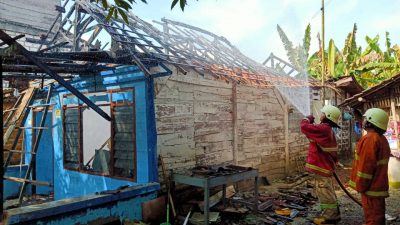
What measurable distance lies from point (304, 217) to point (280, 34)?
35.5 ft

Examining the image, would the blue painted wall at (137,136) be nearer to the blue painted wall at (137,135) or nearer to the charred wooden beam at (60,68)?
the blue painted wall at (137,135)

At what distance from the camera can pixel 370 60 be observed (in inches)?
712

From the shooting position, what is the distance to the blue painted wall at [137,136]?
6500 mm

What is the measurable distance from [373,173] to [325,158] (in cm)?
145

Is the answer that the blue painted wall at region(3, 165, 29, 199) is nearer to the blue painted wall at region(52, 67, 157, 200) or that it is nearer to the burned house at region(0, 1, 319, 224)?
the burned house at region(0, 1, 319, 224)

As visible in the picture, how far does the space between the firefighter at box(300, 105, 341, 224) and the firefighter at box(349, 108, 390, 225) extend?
117 cm

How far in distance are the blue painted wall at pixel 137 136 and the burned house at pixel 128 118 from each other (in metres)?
0.02

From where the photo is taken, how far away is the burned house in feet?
19.5

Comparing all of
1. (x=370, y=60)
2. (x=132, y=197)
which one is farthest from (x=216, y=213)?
(x=370, y=60)

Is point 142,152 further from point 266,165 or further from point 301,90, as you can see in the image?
point 301,90

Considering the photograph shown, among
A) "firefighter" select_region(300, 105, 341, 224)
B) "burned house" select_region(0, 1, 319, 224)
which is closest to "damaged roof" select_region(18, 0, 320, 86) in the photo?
"burned house" select_region(0, 1, 319, 224)

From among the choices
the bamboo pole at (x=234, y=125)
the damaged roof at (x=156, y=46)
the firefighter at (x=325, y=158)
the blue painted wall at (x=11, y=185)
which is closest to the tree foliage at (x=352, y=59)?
the damaged roof at (x=156, y=46)

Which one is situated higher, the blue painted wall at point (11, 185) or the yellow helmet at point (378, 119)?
the yellow helmet at point (378, 119)

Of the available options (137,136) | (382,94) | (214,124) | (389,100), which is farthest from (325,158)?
(382,94)
